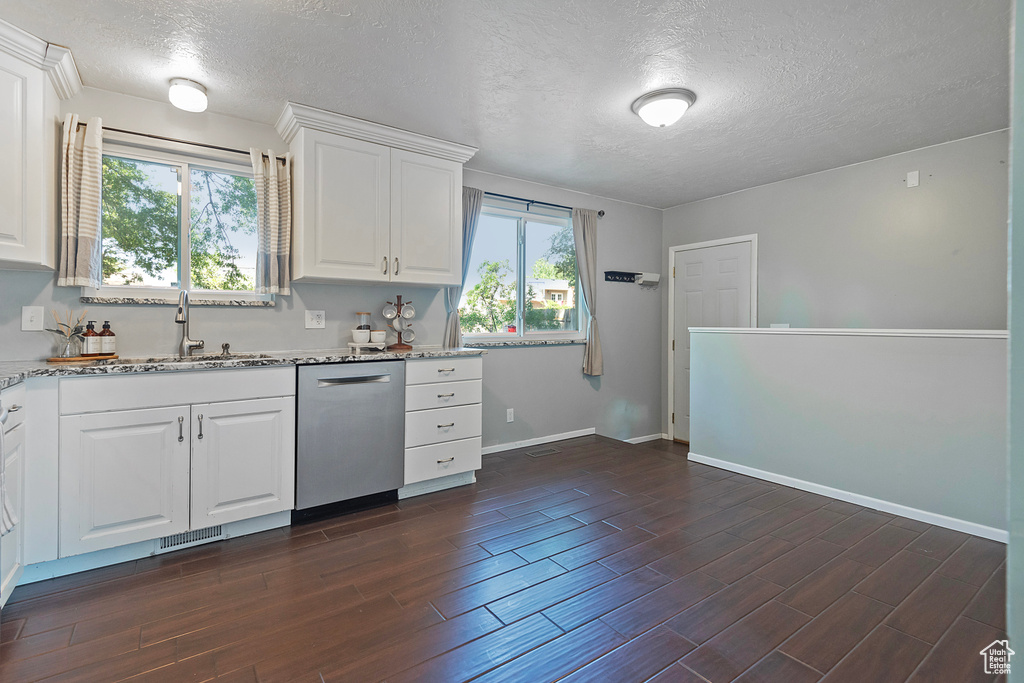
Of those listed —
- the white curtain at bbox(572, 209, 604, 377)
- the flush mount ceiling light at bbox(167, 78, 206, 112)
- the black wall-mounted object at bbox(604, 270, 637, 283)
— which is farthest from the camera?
the black wall-mounted object at bbox(604, 270, 637, 283)

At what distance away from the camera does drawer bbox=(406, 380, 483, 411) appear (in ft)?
10.5

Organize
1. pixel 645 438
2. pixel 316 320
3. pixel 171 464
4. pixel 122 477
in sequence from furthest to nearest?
pixel 645 438
pixel 316 320
pixel 171 464
pixel 122 477

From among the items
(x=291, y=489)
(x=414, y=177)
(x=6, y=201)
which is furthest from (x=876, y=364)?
(x=6, y=201)

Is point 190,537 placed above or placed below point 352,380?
below

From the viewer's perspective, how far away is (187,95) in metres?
2.71

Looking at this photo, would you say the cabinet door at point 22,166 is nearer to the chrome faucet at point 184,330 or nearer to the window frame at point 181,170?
the window frame at point 181,170

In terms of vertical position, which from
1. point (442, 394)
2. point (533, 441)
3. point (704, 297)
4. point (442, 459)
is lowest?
point (533, 441)

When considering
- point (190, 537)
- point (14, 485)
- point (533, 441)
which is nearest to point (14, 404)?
point (14, 485)

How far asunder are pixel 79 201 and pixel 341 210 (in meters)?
1.32

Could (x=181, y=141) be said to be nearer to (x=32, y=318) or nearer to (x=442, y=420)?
(x=32, y=318)

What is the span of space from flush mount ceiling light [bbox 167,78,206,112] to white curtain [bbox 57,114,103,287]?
0.43 meters

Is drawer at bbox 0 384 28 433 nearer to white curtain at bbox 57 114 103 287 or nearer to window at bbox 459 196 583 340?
white curtain at bbox 57 114 103 287

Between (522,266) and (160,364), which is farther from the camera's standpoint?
(522,266)

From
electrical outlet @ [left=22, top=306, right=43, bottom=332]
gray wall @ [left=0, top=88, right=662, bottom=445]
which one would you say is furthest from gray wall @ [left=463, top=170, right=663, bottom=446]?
electrical outlet @ [left=22, top=306, right=43, bottom=332]
